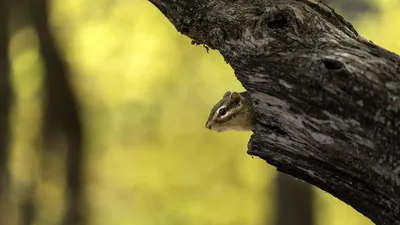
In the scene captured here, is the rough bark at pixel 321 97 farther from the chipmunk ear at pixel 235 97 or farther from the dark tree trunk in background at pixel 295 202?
the dark tree trunk in background at pixel 295 202

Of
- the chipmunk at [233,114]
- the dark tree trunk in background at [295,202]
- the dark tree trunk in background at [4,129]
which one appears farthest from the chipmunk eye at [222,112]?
the dark tree trunk in background at [4,129]

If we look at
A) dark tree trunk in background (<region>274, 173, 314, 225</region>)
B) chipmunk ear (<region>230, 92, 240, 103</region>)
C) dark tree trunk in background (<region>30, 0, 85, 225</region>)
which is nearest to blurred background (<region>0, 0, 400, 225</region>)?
dark tree trunk in background (<region>30, 0, 85, 225</region>)

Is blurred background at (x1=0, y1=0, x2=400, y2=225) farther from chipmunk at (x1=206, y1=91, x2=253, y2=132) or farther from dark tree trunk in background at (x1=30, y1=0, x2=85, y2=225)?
chipmunk at (x1=206, y1=91, x2=253, y2=132)

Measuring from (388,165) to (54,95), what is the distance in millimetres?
5894

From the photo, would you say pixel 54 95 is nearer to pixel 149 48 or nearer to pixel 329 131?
pixel 149 48

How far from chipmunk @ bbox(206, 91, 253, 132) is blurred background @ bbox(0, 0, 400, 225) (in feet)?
18.1

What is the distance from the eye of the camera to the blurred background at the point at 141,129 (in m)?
8.14

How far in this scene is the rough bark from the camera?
5.02ft

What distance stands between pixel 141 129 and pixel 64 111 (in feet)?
11.4

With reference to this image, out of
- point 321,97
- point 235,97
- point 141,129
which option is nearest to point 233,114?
point 235,97

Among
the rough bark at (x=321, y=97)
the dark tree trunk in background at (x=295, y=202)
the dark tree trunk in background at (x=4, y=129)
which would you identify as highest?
the dark tree trunk in background at (x=4, y=129)

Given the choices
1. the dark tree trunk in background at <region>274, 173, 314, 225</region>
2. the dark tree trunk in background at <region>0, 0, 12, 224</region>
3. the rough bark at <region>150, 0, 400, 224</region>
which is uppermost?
the dark tree trunk in background at <region>0, 0, 12, 224</region>

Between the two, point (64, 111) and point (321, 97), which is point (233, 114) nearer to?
point (321, 97)

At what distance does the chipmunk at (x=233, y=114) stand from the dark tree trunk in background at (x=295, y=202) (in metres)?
3.66
